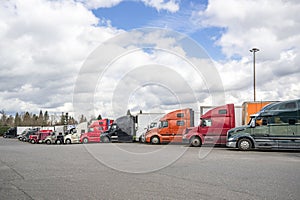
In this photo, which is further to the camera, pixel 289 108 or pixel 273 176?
pixel 289 108

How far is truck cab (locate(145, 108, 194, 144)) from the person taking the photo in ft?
90.3

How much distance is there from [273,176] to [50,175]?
657 centimetres

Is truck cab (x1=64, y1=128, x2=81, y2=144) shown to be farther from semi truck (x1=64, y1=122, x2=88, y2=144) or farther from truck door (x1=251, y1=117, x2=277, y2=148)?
truck door (x1=251, y1=117, x2=277, y2=148)

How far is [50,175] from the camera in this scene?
955 cm

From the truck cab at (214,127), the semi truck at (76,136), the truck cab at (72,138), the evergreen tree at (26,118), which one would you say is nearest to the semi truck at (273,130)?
the truck cab at (214,127)

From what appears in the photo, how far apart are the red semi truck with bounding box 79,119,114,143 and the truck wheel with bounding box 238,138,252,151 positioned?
1863 centimetres

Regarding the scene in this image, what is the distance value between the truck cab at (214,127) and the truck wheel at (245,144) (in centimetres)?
347

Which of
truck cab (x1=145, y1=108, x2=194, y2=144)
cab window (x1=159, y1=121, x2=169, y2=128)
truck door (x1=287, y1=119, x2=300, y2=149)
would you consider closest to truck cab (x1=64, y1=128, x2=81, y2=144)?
truck cab (x1=145, y1=108, x2=194, y2=144)

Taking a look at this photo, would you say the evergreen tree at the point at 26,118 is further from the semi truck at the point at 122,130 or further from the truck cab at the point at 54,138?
the semi truck at the point at 122,130

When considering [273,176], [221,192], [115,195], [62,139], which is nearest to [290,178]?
[273,176]

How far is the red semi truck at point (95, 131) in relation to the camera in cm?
3500

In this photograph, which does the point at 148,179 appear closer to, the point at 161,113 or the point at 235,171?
the point at 235,171

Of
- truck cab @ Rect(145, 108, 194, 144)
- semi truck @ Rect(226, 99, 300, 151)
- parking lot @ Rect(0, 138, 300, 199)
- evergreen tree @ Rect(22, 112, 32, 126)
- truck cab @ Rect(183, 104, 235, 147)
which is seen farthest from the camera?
evergreen tree @ Rect(22, 112, 32, 126)

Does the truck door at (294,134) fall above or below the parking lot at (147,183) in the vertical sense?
above
